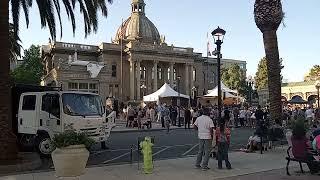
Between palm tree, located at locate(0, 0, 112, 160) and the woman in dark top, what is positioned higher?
palm tree, located at locate(0, 0, 112, 160)

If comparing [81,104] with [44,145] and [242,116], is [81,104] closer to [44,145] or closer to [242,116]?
[44,145]

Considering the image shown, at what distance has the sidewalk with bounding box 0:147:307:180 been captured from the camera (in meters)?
11.8

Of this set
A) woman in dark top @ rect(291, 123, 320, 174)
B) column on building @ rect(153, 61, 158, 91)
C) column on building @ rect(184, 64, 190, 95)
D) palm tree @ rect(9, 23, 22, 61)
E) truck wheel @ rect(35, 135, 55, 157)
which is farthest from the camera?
column on building @ rect(184, 64, 190, 95)

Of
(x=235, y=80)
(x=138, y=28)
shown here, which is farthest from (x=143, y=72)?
(x=235, y=80)

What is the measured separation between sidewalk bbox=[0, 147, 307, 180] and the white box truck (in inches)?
122

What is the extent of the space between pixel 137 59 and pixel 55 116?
7330 centimetres

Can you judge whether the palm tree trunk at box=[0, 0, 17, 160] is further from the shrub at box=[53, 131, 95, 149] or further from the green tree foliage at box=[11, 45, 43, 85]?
the green tree foliage at box=[11, 45, 43, 85]

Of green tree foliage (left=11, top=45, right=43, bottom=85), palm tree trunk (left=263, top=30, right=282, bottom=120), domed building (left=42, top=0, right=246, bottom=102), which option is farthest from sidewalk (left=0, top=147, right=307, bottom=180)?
domed building (left=42, top=0, right=246, bottom=102)

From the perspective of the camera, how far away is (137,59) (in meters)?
89.1

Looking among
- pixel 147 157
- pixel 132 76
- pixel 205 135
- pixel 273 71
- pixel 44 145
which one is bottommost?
pixel 147 157

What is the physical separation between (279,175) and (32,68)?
74575 millimetres

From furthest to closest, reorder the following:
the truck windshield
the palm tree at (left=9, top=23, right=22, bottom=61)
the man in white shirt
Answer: the palm tree at (left=9, top=23, right=22, bottom=61)
the truck windshield
the man in white shirt

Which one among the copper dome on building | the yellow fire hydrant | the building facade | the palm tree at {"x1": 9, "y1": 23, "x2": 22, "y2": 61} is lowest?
the yellow fire hydrant

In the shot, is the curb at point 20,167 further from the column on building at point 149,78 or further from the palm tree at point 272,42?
the column on building at point 149,78
